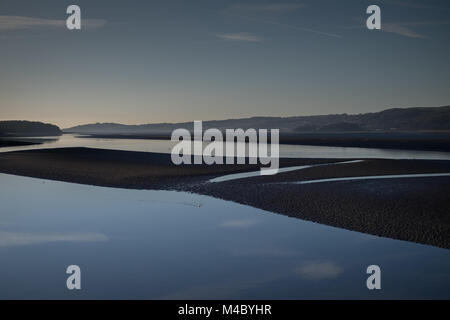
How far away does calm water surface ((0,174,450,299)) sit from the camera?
8547 mm

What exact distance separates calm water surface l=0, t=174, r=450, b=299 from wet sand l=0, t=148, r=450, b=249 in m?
1.08

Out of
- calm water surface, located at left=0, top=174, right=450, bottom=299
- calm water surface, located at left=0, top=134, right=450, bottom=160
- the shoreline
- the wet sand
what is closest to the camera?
calm water surface, located at left=0, top=174, right=450, bottom=299

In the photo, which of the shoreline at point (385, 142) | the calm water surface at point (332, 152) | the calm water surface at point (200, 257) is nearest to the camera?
the calm water surface at point (200, 257)

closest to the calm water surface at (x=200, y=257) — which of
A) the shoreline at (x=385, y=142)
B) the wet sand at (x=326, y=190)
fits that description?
the wet sand at (x=326, y=190)

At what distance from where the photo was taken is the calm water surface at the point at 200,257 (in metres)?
8.55

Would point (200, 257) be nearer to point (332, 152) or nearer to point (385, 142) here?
point (332, 152)

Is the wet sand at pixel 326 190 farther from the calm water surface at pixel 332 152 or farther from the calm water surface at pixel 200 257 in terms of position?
the calm water surface at pixel 332 152

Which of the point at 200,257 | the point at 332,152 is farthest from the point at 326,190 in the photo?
the point at 332,152

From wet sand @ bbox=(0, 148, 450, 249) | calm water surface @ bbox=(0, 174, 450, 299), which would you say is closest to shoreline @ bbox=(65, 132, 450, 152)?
wet sand @ bbox=(0, 148, 450, 249)

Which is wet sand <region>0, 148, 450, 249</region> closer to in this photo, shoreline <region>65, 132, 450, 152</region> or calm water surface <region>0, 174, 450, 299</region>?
calm water surface <region>0, 174, 450, 299</region>

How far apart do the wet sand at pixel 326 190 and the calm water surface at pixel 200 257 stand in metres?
1.08

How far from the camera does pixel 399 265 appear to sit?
9664 millimetres

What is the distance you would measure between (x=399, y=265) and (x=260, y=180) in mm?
14020
